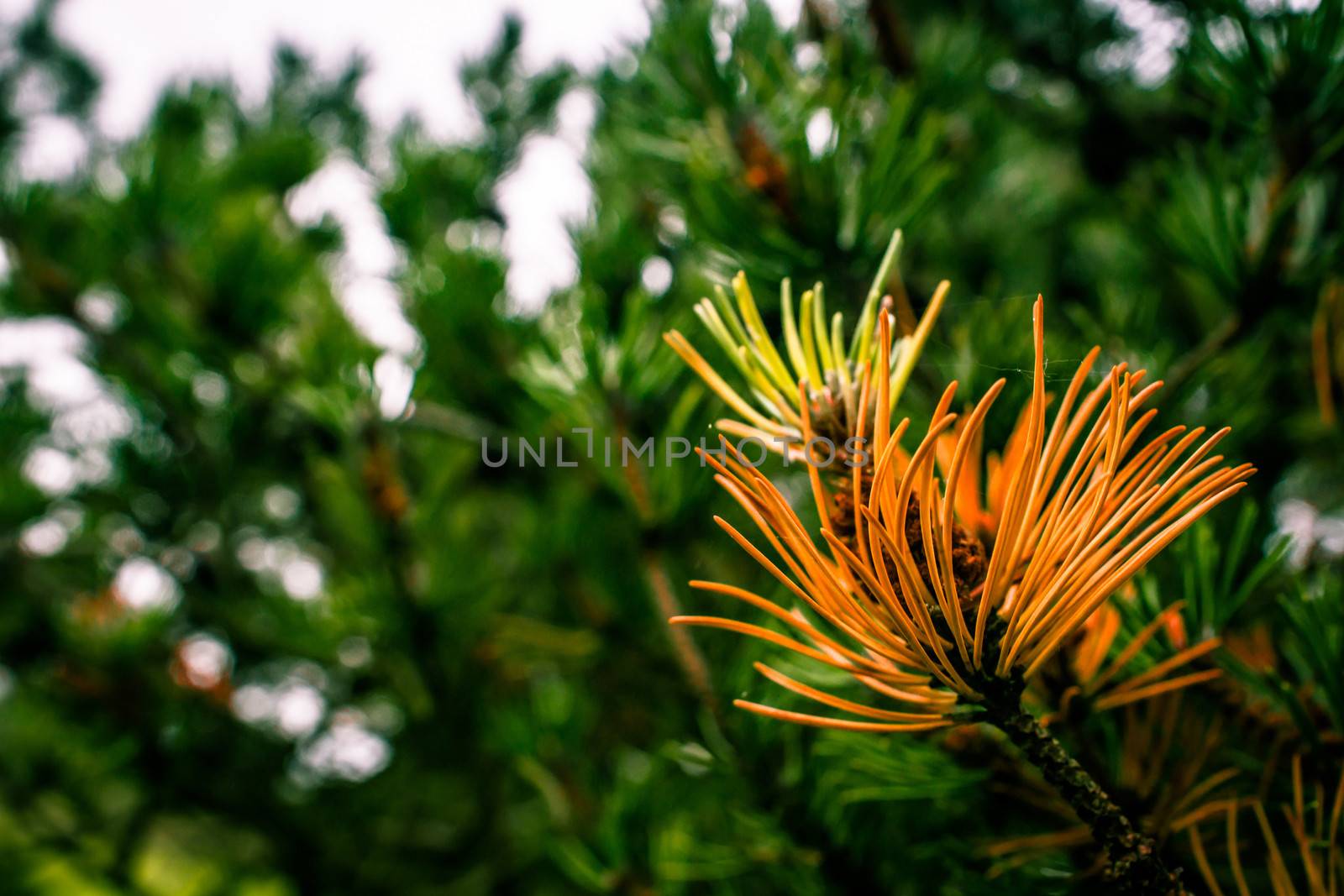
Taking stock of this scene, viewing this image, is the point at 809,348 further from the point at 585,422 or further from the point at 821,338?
the point at 585,422

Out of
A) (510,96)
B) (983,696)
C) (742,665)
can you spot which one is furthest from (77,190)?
(983,696)

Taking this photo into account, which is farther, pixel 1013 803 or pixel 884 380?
pixel 1013 803

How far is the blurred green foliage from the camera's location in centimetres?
30

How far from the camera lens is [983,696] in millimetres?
177

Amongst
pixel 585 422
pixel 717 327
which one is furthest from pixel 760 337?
pixel 585 422

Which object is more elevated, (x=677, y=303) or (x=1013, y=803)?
(x=677, y=303)

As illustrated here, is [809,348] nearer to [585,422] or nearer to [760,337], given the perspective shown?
[760,337]

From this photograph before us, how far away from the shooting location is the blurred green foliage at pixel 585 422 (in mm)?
297

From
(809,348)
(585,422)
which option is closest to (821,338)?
(809,348)

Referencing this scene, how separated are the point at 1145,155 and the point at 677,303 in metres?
0.42

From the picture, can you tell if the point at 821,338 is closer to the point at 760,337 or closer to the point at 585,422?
the point at 760,337

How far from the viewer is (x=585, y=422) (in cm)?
30

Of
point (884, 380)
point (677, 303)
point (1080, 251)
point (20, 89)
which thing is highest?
→ point (20, 89)

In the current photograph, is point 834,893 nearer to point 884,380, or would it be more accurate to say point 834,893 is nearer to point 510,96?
point 884,380
